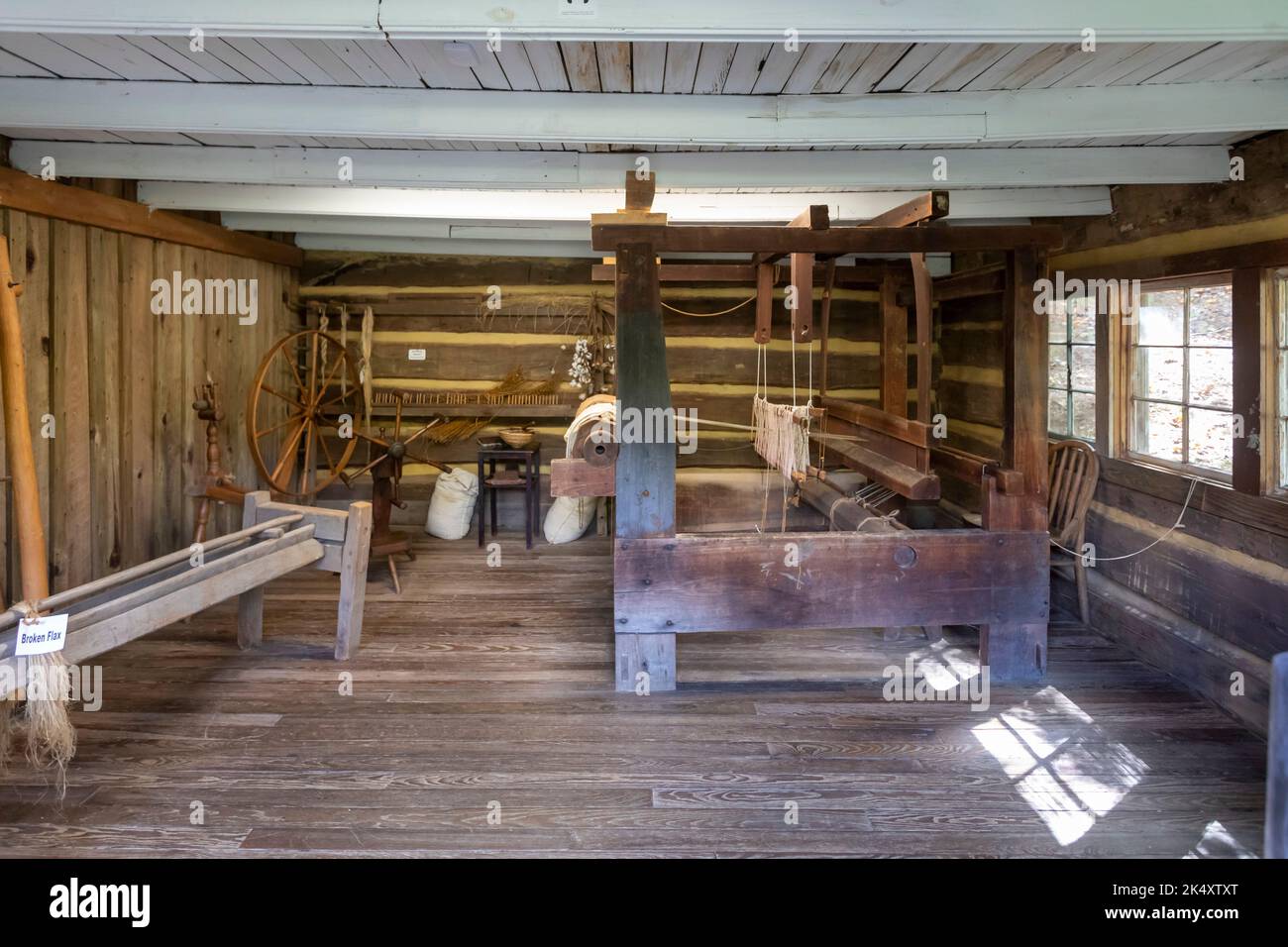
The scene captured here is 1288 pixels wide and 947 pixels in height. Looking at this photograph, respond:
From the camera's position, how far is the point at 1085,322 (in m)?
4.92

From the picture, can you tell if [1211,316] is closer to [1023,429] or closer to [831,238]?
[1023,429]

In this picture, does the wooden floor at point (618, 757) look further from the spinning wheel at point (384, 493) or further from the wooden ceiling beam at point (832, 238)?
the wooden ceiling beam at point (832, 238)

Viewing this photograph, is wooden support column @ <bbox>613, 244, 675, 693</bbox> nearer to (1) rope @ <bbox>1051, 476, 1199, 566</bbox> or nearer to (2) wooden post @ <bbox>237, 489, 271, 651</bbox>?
(2) wooden post @ <bbox>237, 489, 271, 651</bbox>

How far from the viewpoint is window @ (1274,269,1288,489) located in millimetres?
3473

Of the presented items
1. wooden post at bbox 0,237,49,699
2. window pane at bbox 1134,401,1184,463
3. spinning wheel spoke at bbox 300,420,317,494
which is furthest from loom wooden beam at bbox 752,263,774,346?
wooden post at bbox 0,237,49,699

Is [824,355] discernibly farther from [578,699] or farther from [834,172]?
[578,699]

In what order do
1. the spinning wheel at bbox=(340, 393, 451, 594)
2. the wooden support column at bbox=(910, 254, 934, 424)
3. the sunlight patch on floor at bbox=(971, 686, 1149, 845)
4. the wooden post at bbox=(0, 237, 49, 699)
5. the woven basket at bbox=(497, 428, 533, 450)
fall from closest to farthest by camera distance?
the sunlight patch on floor at bbox=(971, 686, 1149, 845)
the wooden post at bbox=(0, 237, 49, 699)
the wooden support column at bbox=(910, 254, 934, 424)
the spinning wheel at bbox=(340, 393, 451, 594)
the woven basket at bbox=(497, 428, 533, 450)

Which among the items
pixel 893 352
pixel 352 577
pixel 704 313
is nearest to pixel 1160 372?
pixel 893 352

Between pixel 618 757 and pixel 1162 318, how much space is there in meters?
3.23

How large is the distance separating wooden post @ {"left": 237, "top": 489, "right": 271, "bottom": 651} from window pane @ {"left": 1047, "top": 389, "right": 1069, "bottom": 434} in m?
4.19

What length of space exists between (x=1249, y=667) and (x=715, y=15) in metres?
3.01

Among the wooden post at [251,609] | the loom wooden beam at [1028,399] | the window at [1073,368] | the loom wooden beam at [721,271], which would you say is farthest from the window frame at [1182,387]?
the wooden post at [251,609]
